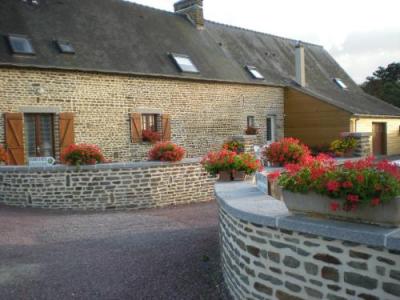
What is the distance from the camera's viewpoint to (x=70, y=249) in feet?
20.3

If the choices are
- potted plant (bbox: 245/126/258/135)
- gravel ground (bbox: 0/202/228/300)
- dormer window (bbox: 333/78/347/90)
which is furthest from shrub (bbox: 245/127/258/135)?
gravel ground (bbox: 0/202/228/300)

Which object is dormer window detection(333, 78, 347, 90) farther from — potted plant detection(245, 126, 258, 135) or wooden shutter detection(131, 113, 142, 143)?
wooden shutter detection(131, 113, 142, 143)

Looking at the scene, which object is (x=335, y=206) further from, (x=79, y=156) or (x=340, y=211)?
(x=79, y=156)

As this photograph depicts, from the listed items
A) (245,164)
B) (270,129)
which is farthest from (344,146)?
(270,129)

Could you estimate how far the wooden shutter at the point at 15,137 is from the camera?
1210cm

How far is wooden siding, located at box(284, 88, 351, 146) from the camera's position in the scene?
18406mm

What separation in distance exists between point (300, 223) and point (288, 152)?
15.9 feet

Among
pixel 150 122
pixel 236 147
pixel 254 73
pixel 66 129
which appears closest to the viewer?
pixel 236 147

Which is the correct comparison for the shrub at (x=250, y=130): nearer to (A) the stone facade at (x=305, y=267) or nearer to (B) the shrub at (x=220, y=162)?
(B) the shrub at (x=220, y=162)

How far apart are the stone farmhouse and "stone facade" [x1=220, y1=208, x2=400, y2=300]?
1040 cm

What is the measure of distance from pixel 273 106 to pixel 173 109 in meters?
5.98

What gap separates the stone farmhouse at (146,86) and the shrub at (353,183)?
11.1 meters

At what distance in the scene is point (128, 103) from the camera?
1462cm

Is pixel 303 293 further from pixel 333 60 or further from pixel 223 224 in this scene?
pixel 333 60
